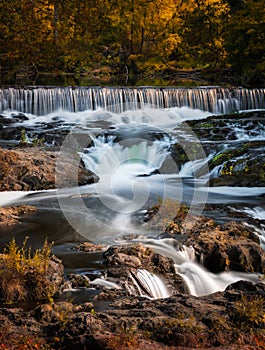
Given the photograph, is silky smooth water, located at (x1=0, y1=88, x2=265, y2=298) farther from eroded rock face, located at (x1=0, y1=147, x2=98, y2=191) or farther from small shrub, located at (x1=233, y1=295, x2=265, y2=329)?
small shrub, located at (x1=233, y1=295, x2=265, y2=329)

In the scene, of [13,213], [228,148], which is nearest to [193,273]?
[13,213]

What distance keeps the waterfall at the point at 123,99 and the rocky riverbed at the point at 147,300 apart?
1211cm

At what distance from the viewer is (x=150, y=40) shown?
105 feet

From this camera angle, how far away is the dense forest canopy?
28.7 m

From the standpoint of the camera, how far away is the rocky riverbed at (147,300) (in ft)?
14.0

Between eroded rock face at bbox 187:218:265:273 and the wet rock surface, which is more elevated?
the wet rock surface

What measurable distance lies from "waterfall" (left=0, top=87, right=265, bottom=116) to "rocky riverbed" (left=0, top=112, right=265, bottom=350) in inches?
477

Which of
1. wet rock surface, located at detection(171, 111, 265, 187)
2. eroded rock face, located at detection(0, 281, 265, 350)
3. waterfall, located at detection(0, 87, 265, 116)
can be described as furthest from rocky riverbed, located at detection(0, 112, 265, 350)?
waterfall, located at detection(0, 87, 265, 116)

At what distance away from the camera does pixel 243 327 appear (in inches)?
177

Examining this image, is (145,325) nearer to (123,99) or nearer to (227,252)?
(227,252)

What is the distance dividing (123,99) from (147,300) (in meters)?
16.8

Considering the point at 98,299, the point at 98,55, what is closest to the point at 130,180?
the point at 98,299

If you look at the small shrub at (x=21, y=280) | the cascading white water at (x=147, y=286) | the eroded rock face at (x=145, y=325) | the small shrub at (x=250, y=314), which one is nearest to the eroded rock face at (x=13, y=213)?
the small shrub at (x=21, y=280)

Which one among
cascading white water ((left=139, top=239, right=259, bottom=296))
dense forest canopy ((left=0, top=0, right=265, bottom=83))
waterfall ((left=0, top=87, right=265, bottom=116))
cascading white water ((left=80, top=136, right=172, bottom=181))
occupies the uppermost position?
dense forest canopy ((left=0, top=0, right=265, bottom=83))
